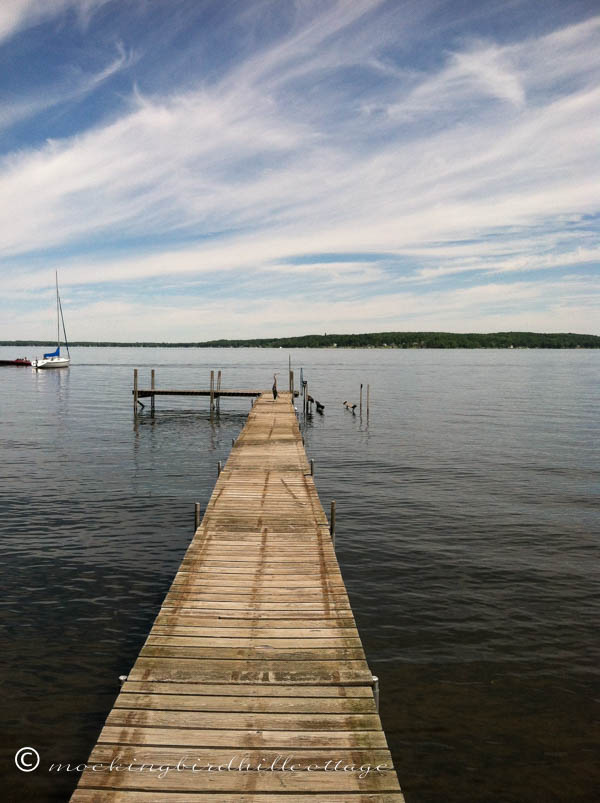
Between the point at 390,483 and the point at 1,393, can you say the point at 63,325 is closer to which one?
the point at 1,393

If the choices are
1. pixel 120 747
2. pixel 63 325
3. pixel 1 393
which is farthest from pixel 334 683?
pixel 63 325

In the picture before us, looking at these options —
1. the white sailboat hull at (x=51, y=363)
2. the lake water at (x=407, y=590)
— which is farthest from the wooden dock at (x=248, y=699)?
the white sailboat hull at (x=51, y=363)

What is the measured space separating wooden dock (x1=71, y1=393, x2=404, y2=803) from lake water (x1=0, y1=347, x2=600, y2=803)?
1.90m

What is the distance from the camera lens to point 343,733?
5.81 m

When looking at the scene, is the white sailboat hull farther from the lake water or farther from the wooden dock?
A: the wooden dock

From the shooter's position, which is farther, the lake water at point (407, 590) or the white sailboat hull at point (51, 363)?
the white sailboat hull at point (51, 363)

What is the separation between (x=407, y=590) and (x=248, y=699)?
7.14m

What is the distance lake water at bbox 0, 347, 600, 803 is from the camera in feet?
25.8

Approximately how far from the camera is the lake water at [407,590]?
7859 millimetres

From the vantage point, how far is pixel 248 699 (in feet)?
20.9

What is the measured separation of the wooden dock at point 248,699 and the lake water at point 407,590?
190 centimetres

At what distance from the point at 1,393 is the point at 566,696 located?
211ft

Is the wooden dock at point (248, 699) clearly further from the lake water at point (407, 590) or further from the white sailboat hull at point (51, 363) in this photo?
the white sailboat hull at point (51, 363)

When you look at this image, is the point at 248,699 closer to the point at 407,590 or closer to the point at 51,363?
the point at 407,590
